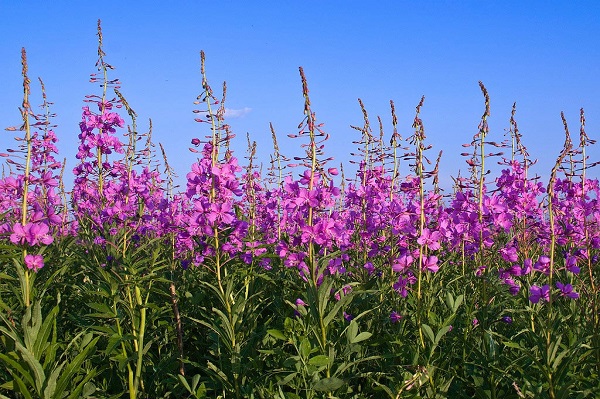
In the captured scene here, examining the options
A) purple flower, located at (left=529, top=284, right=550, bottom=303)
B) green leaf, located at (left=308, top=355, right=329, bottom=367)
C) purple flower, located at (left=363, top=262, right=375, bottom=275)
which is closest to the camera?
green leaf, located at (left=308, top=355, right=329, bottom=367)

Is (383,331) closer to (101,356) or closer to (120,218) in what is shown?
(101,356)

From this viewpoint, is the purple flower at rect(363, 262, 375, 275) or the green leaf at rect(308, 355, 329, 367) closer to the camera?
the green leaf at rect(308, 355, 329, 367)

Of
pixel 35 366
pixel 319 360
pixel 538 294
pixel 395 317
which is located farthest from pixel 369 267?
pixel 35 366

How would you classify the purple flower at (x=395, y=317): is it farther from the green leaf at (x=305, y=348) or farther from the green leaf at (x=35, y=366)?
the green leaf at (x=35, y=366)

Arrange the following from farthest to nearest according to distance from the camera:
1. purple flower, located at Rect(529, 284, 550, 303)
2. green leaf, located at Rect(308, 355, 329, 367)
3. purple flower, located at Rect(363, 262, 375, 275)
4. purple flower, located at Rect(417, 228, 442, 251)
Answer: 1. purple flower, located at Rect(363, 262, 375, 275)
2. purple flower, located at Rect(417, 228, 442, 251)
3. purple flower, located at Rect(529, 284, 550, 303)
4. green leaf, located at Rect(308, 355, 329, 367)

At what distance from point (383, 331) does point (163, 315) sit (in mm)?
1908

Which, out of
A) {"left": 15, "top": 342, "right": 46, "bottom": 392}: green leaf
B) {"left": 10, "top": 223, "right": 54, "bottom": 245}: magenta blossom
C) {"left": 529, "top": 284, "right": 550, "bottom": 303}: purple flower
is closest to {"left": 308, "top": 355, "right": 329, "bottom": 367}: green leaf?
{"left": 529, "top": 284, "right": 550, "bottom": 303}: purple flower

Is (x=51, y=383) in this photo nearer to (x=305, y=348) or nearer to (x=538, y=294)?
(x=305, y=348)

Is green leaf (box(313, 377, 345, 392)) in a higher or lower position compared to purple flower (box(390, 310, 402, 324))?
lower

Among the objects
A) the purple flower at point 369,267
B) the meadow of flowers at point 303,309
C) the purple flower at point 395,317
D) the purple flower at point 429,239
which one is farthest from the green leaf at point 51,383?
the purple flower at point 369,267

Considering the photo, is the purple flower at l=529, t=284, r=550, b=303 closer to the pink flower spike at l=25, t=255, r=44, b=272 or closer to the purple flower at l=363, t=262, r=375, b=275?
the purple flower at l=363, t=262, r=375, b=275

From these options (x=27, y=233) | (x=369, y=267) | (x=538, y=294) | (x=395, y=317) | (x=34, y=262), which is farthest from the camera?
(x=369, y=267)

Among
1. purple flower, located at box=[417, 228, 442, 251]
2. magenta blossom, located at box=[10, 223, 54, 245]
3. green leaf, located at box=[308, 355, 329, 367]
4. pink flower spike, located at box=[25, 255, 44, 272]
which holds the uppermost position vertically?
magenta blossom, located at box=[10, 223, 54, 245]

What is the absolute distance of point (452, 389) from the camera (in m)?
3.88
